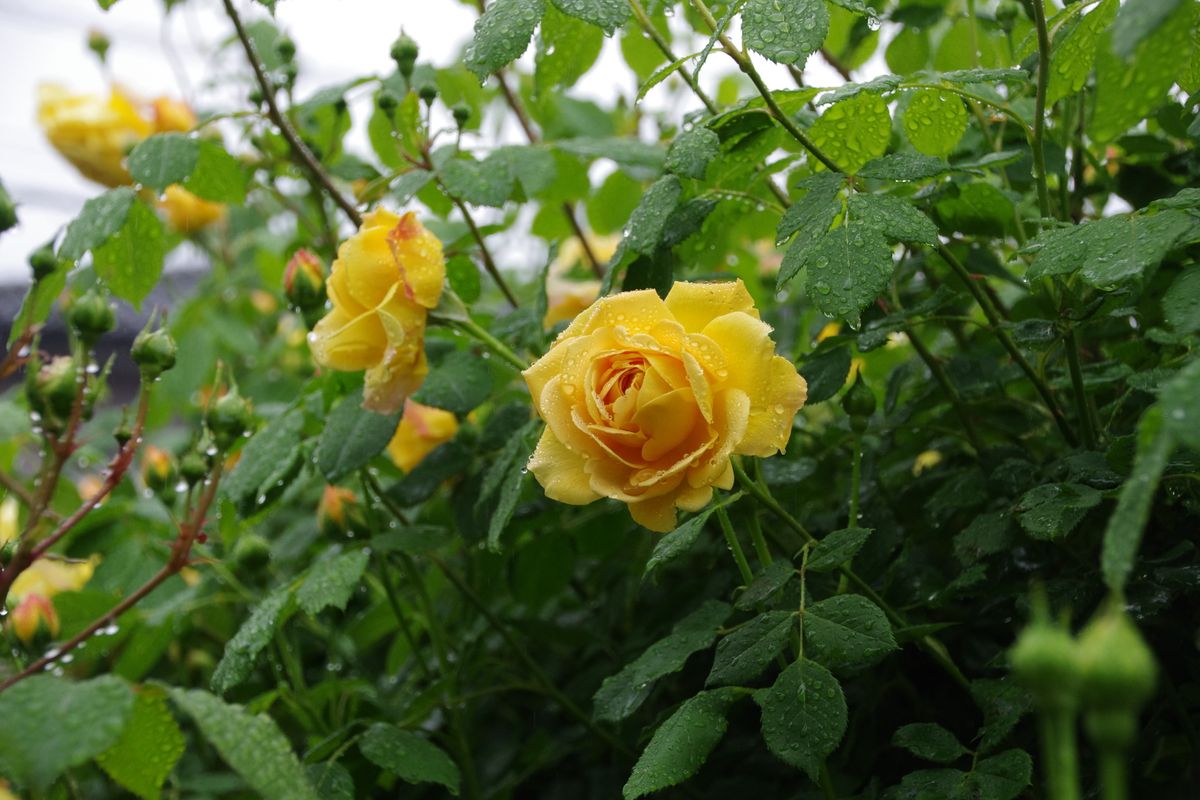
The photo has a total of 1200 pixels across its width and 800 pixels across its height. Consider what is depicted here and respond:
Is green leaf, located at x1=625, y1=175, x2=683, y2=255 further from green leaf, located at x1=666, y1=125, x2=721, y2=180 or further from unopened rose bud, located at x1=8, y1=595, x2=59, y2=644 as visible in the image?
unopened rose bud, located at x1=8, y1=595, x2=59, y2=644

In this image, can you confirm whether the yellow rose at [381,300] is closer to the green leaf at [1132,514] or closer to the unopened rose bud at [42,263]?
the unopened rose bud at [42,263]

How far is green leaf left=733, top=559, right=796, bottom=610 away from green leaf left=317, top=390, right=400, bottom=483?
0.28m

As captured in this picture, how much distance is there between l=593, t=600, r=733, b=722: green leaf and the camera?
580 millimetres

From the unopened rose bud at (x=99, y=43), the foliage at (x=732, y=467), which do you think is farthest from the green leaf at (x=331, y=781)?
the unopened rose bud at (x=99, y=43)

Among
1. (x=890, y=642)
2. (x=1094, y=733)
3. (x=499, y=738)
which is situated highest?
(x=1094, y=733)

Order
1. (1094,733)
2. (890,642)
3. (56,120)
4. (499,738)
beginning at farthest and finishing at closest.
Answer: (56,120), (499,738), (890,642), (1094,733)

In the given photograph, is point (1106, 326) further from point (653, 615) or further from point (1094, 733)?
point (1094, 733)

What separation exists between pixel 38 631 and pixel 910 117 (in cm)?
73

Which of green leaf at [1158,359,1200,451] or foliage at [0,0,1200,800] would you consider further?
foliage at [0,0,1200,800]

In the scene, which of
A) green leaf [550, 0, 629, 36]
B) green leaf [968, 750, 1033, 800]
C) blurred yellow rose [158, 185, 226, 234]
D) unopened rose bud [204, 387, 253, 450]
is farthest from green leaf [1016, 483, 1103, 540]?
blurred yellow rose [158, 185, 226, 234]

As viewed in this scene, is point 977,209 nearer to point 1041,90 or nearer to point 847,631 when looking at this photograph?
point 1041,90

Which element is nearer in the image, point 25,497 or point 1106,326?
point 25,497

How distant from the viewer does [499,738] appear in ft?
3.13

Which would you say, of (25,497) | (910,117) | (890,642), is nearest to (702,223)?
(910,117)
